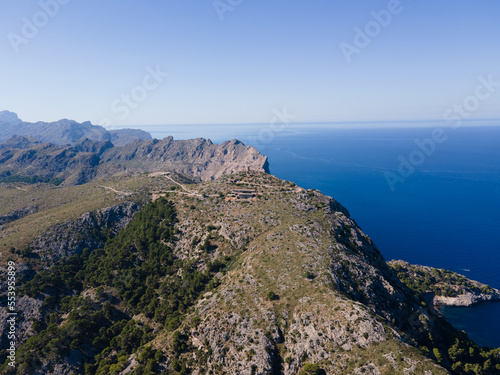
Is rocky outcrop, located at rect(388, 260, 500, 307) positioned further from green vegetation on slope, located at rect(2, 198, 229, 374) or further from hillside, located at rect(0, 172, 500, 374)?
green vegetation on slope, located at rect(2, 198, 229, 374)

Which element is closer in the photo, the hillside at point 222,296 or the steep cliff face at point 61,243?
the hillside at point 222,296

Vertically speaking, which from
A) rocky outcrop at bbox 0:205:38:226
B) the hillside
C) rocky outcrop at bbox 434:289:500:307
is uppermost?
the hillside

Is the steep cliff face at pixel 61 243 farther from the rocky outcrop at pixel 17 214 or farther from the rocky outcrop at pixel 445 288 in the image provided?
the rocky outcrop at pixel 445 288

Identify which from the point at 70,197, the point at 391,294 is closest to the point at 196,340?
the point at 391,294

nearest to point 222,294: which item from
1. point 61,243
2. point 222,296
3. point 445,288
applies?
point 222,296

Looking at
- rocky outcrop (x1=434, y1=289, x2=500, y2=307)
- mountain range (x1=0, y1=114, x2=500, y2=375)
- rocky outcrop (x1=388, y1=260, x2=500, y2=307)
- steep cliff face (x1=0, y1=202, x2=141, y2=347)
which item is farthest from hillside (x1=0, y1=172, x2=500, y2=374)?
rocky outcrop (x1=434, y1=289, x2=500, y2=307)

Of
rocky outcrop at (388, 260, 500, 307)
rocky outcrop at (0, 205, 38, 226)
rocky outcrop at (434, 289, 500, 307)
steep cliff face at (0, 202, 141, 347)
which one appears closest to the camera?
steep cliff face at (0, 202, 141, 347)

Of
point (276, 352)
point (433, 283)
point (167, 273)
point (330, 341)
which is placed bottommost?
point (433, 283)

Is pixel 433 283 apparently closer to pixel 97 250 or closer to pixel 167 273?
pixel 167 273

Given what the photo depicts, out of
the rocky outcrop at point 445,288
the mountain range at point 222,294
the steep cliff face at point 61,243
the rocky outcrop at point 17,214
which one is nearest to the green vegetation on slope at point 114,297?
Result: the mountain range at point 222,294
